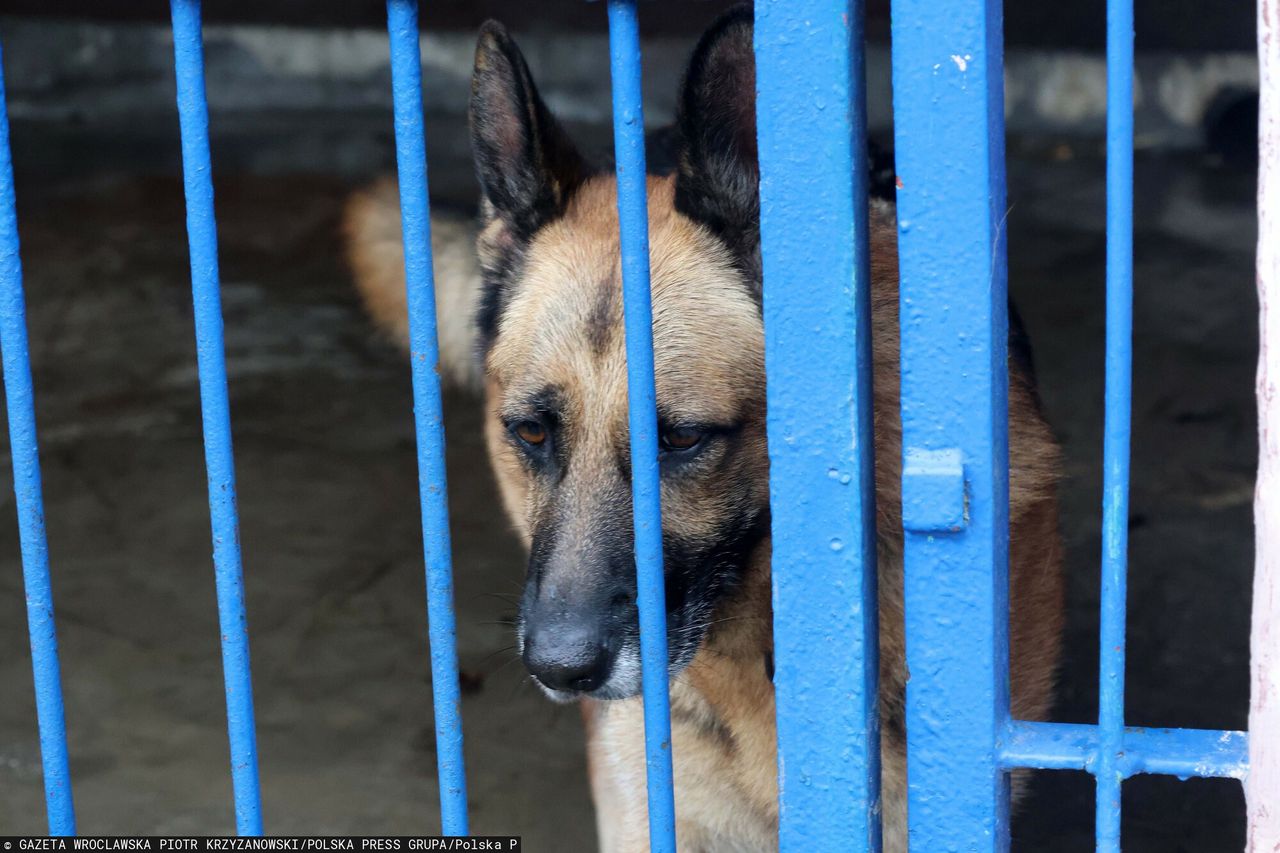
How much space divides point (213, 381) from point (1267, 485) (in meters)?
1.32

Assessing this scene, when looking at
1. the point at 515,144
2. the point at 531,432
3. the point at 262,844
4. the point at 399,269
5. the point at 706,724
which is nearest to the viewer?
the point at 262,844

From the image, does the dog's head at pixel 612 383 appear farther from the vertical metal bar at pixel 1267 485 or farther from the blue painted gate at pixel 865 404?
the vertical metal bar at pixel 1267 485

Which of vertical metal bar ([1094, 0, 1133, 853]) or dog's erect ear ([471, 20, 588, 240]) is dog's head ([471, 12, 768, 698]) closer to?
dog's erect ear ([471, 20, 588, 240])

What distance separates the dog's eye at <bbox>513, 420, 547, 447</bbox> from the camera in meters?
2.29

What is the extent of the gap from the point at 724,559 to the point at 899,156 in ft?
3.45

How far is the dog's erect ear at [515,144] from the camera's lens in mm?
1921

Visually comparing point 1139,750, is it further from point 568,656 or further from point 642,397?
point 568,656

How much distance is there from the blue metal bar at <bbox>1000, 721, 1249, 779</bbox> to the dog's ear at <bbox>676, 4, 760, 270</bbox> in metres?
0.95

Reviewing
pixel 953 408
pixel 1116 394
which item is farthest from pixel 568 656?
pixel 1116 394

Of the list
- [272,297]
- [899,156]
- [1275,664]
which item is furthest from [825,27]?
[272,297]

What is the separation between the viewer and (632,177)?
1509 millimetres

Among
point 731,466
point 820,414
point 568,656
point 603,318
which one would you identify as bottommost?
point 568,656

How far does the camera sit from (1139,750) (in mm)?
1447

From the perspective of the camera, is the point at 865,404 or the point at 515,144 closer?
the point at 865,404
